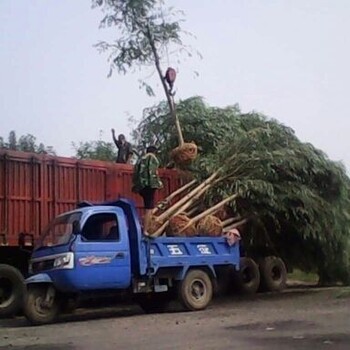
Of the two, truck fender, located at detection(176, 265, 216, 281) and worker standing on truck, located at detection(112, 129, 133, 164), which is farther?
worker standing on truck, located at detection(112, 129, 133, 164)

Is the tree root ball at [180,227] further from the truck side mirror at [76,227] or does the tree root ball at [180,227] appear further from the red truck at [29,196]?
the truck side mirror at [76,227]

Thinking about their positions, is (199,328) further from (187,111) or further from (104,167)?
(187,111)

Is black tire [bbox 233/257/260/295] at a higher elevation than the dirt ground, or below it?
higher

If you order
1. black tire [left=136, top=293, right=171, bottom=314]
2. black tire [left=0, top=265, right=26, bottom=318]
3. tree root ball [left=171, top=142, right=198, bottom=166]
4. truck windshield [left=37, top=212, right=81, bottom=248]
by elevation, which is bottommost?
black tire [left=136, top=293, right=171, bottom=314]

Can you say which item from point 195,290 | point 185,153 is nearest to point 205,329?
point 195,290

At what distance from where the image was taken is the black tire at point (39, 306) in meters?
12.6

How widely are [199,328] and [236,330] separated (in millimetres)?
709

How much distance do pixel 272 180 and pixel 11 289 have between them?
660 cm

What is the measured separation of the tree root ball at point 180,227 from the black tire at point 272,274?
4.24 meters

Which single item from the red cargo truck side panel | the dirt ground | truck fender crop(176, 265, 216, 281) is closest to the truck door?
the dirt ground

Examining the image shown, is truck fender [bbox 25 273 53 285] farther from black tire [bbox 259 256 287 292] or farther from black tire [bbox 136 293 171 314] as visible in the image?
black tire [bbox 259 256 287 292]

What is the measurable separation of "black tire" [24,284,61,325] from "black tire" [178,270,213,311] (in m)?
2.62

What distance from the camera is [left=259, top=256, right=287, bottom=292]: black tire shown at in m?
18.7

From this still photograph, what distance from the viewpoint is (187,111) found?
18641 mm
